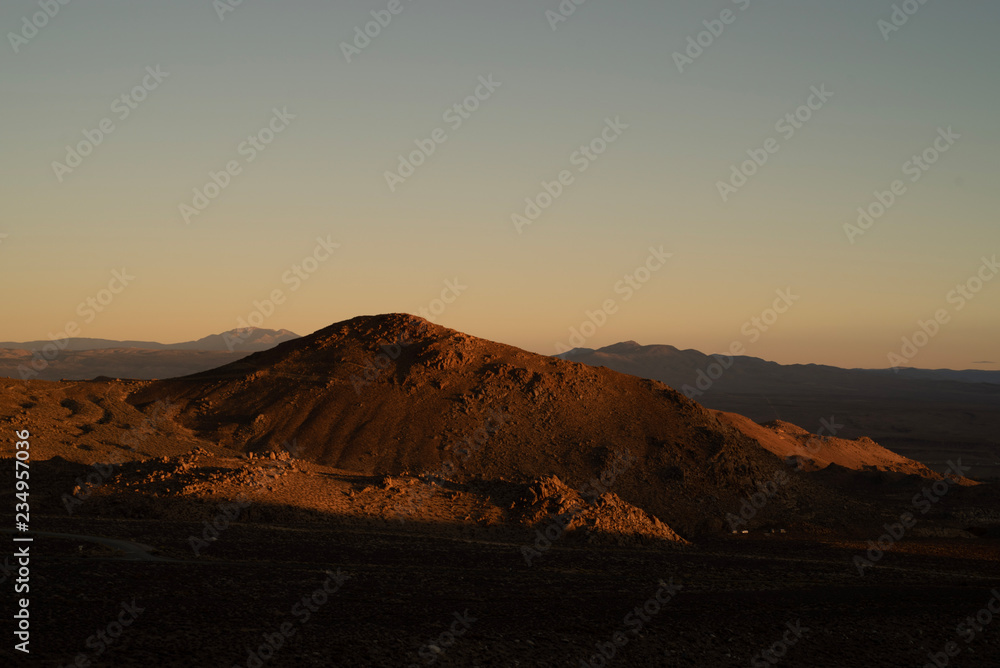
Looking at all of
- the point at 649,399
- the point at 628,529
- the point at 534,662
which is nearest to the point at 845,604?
the point at 534,662

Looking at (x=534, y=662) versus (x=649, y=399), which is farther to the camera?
(x=649, y=399)

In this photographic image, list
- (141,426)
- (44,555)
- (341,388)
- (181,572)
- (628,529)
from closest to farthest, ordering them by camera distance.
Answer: (181,572)
(44,555)
(628,529)
(141,426)
(341,388)

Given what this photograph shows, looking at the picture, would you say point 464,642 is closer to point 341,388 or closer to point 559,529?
point 559,529

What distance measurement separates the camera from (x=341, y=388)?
48.3 m

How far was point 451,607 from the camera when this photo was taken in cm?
1600

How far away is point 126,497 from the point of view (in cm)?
2825

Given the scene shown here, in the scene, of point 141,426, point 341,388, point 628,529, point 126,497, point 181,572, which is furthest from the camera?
point 341,388

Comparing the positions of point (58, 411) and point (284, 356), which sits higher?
point (284, 356)

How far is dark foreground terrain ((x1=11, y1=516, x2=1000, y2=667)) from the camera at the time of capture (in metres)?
13.2

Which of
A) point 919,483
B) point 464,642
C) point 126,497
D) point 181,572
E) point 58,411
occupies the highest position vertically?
point 919,483

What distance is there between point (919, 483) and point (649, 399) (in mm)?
17781

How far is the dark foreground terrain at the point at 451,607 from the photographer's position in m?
13.2

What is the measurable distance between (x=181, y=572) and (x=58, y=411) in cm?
3168

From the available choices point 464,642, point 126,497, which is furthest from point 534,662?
point 126,497
